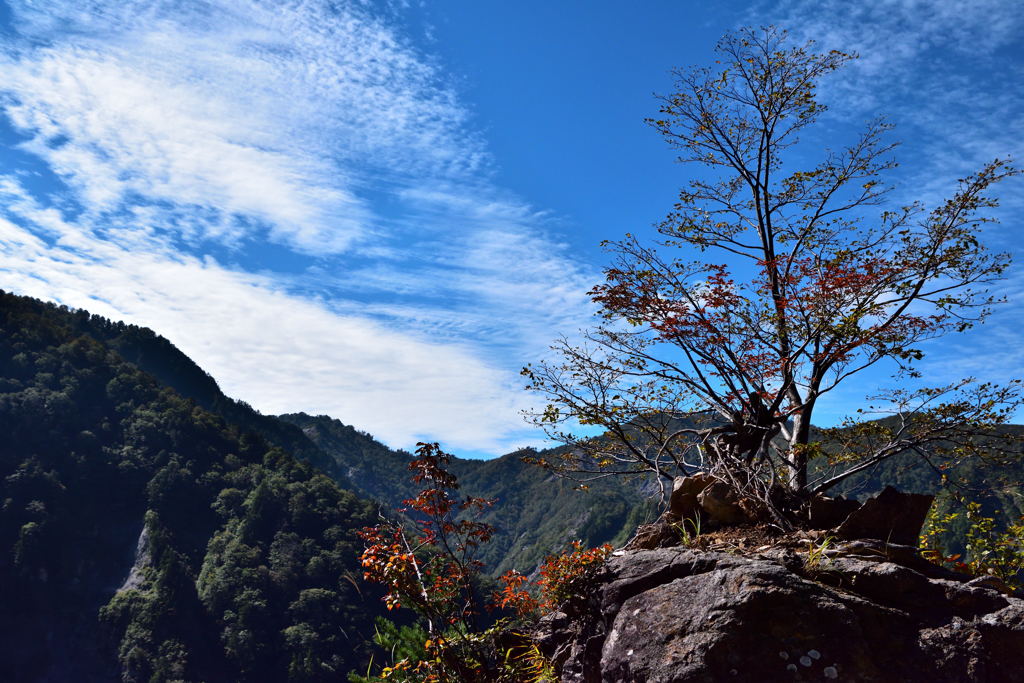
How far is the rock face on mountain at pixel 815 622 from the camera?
153 inches

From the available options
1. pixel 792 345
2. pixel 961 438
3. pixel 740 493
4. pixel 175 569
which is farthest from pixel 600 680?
pixel 175 569

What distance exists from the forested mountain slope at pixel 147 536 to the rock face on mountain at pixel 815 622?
320 feet

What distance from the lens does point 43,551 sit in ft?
380

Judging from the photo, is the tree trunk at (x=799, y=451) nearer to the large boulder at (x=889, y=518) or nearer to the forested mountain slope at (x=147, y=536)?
the large boulder at (x=889, y=518)

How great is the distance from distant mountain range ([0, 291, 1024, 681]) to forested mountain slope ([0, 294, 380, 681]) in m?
0.26

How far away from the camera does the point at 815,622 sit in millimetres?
4000

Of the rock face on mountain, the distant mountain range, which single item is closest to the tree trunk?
the rock face on mountain

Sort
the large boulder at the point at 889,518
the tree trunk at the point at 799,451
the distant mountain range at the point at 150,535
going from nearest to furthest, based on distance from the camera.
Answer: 1. the large boulder at the point at 889,518
2. the tree trunk at the point at 799,451
3. the distant mountain range at the point at 150,535

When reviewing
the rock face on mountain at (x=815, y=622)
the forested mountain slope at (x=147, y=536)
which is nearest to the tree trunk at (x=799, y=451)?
the rock face on mountain at (x=815, y=622)

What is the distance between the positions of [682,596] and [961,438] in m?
6.06

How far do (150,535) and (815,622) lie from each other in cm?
13749

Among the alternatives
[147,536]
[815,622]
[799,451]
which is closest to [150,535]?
[147,536]

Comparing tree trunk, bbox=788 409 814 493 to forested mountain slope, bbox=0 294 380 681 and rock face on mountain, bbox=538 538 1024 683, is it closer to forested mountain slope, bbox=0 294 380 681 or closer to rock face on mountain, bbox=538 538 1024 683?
rock face on mountain, bbox=538 538 1024 683

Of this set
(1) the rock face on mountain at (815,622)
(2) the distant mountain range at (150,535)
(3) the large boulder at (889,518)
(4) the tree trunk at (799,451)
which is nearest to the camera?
(1) the rock face on mountain at (815,622)
